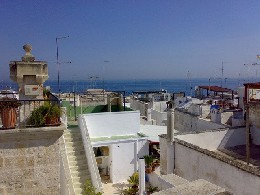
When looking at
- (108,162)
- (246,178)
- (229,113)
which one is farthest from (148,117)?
(246,178)

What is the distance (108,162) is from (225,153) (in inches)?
262

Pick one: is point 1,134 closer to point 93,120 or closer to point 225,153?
point 93,120

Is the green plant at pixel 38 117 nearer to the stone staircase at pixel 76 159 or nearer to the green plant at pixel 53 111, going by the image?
the green plant at pixel 53 111

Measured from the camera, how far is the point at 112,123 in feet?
58.5

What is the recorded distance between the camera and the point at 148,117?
27.3m

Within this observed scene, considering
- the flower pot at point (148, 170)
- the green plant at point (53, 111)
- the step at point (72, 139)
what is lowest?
the flower pot at point (148, 170)

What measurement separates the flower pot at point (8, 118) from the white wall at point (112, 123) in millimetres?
9960

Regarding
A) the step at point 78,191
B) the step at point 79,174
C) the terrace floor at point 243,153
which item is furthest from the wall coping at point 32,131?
the terrace floor at point 243,153

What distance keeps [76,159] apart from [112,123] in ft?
11.7

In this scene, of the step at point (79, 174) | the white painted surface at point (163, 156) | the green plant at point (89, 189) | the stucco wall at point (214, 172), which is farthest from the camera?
the white painted surface at point (163, 156)

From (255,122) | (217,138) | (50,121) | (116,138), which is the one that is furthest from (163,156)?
(50,121)

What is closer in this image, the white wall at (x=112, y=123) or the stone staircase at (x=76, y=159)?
the stone staircase at (x=76, y=159)

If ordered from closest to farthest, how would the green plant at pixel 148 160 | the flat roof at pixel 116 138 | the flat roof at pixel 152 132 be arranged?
the green plant at pixel 148 160 → the flat roof at pixel 116 138 → the flat roof at pixel 152 132

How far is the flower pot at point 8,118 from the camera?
281 inches
